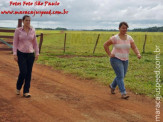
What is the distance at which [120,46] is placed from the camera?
6.22 metres

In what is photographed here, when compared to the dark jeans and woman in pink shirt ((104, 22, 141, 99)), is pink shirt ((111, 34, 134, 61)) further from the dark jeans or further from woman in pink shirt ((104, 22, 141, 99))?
the dark jeans

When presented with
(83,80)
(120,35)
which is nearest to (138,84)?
(83,80)

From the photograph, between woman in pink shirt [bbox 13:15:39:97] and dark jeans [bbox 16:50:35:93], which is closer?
woman in pink shirt [bbox 13:15:39:97]

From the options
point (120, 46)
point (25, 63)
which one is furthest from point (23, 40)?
point (120, 46)

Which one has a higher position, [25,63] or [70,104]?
[25,63]

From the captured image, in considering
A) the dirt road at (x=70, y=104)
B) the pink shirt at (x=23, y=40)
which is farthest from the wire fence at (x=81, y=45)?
the pink shirt at (x=23, y=40)

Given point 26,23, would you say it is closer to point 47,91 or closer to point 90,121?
point 47,91

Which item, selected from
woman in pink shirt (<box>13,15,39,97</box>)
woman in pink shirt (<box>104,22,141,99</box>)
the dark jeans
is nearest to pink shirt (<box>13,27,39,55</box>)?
woman in pink shirt (<box>13,15,39,97</box>)

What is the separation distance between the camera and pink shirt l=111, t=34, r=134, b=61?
20.4ft

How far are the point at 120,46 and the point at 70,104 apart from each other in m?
1.87

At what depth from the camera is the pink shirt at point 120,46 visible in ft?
20.4

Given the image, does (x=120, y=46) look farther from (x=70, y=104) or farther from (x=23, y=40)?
(x=23, y=40)

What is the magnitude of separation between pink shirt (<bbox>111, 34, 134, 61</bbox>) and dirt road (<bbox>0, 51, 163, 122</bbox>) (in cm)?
114

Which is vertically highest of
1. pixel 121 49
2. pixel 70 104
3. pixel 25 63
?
pixel 121 49
